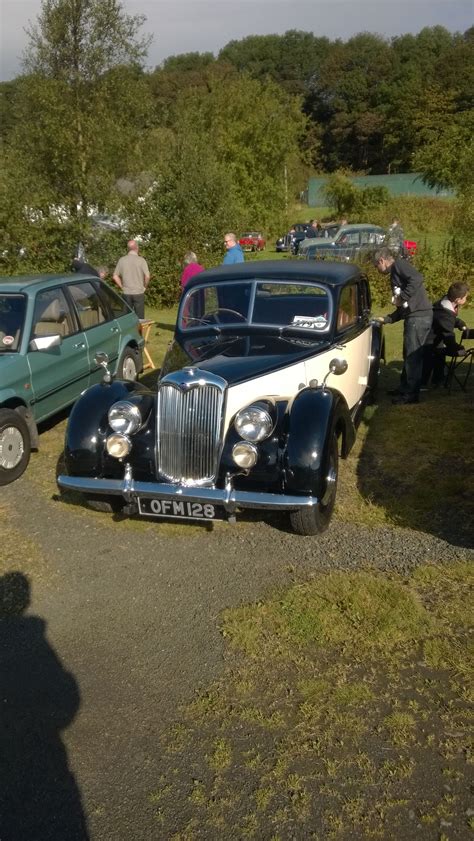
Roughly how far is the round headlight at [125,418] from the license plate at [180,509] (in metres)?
0.58

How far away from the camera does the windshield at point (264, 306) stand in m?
6.13

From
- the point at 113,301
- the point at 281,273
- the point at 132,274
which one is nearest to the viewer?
the point at 281,273

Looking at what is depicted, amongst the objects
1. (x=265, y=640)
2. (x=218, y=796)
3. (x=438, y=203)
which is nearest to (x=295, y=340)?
(x=265, y=640)

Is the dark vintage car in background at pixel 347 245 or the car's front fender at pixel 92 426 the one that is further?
the dark vintage car in background at pixel 347 245

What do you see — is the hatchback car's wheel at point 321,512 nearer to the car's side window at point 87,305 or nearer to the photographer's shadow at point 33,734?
the photographer's shadow at point 33,734

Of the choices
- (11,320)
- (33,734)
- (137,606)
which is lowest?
(137,606)

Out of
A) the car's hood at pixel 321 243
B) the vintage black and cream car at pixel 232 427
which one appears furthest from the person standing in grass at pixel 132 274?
the car's hood at pixel 321 243

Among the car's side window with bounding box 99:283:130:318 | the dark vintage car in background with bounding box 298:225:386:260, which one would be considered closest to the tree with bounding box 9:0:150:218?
the dark vintage car in background with bounding box 298:225:386:260

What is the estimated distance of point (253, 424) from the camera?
15.5 ft

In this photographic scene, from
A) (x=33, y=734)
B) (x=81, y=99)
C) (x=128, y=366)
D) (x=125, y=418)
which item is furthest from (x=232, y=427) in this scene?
(x=81, y=99)

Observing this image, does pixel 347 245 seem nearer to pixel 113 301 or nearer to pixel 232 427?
pixel 113 301

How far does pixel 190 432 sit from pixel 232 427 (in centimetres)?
31

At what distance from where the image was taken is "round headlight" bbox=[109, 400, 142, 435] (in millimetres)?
5016

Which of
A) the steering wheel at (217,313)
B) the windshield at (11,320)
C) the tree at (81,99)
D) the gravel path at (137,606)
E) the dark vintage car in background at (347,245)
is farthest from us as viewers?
the dark vintage car in background at (347,245)
